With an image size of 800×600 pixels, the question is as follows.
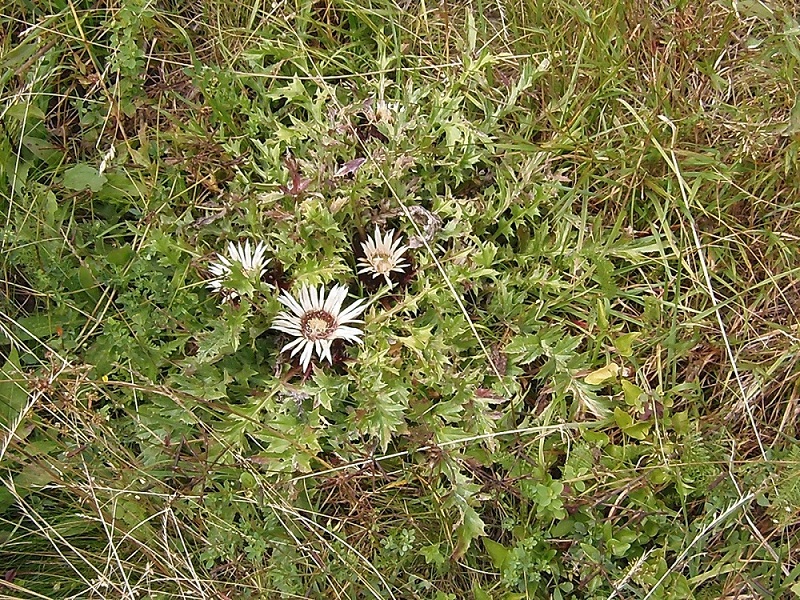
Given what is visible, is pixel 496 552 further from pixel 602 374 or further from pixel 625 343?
pixel 625 343

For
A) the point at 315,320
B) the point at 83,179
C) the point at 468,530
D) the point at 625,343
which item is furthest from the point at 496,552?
the point at 83,179

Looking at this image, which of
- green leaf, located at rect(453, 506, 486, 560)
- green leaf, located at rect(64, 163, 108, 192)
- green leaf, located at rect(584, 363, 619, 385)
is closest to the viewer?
green leaf, located at rect(453, 506, 486, 560)

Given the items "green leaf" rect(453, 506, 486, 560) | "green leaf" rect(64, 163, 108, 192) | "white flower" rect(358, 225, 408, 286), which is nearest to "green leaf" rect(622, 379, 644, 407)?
"green leaf" rect(453, 506, 486, 560)

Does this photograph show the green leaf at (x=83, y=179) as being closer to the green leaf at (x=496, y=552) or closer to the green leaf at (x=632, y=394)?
the green leaf at (x=496, y=552)

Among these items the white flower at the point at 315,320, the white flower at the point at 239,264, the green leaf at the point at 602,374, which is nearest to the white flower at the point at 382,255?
the white flower at the point at 315,320

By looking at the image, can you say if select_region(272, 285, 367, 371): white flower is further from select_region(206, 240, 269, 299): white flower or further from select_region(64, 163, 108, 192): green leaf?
select_region(64, 163, 108, 192): green leaf

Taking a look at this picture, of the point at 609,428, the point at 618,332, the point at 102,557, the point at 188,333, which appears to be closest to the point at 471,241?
the point at 618,332
